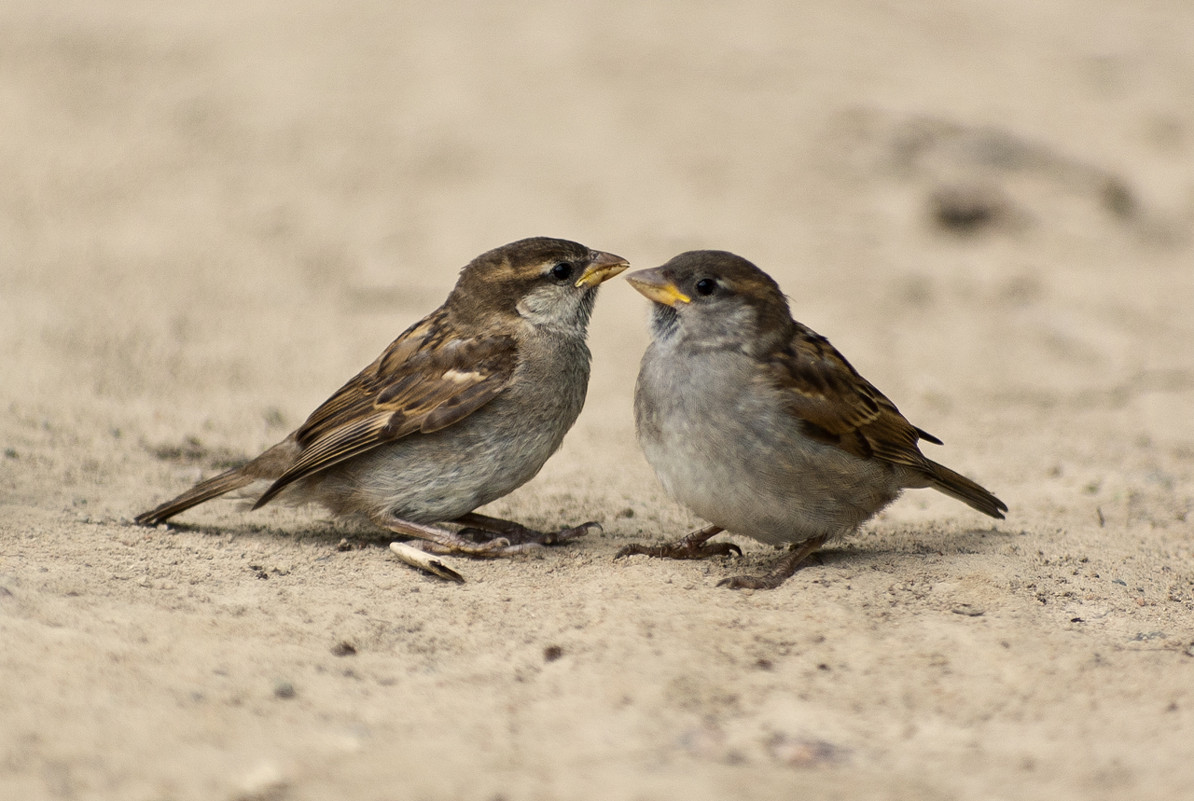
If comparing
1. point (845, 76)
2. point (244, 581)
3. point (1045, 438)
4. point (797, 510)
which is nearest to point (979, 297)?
point (1045, 438)

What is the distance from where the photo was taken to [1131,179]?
11211 millimetres

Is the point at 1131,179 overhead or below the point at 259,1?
below

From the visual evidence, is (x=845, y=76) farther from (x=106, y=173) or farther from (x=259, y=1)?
(x=106, y=173)

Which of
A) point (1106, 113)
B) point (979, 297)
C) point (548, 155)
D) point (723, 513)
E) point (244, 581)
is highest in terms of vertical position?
point (1106, 113)

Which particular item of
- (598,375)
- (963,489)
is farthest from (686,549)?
(598,375)

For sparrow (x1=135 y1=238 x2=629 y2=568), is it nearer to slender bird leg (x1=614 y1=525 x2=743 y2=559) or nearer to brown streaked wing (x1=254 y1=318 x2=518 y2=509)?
brown streaked wing (x1=254 y1=318 x2=518 y2=509)

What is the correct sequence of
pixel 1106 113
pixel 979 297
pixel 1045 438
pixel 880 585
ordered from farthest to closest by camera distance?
pixel 1106 113
pixel 979 297
pixel 1045 438
pixel 880 585

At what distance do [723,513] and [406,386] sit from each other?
150 centimetres

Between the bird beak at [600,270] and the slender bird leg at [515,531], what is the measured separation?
104 centimetres

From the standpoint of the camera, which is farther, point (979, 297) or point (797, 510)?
point (979, 297)

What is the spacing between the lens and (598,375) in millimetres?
8336

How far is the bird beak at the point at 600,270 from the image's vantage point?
221 inches

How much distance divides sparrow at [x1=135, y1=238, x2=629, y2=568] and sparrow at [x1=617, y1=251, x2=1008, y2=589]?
0.53 meters

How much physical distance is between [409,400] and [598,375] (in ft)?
9.94
